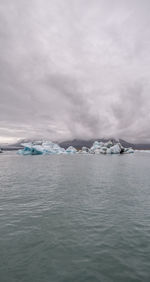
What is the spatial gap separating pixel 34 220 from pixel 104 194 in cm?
821

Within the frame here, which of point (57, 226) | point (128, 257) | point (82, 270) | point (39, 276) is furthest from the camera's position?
point (57, 226)

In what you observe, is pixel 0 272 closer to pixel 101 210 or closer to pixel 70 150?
pixel 101 210

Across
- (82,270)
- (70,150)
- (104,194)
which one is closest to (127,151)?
(70,150)

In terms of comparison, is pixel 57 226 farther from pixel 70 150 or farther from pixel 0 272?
pixel 70 150

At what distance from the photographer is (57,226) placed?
8656 mm

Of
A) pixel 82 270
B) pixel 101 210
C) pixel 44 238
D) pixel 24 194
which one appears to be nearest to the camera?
pixel 82 270

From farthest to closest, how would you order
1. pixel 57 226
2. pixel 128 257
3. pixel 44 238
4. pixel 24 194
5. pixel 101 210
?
pixel 24 194
pixel 101 210
pixel 57 226
pixel 44 238
pixel 128 257

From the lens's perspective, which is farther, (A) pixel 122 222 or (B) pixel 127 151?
(B) pixel 127 151

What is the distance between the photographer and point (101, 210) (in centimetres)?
1095

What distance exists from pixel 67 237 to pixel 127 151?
160422 millimetres

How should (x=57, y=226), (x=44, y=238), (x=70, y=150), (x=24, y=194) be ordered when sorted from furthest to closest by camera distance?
(x=70, y=150), (x=24, y=194), (x=57, y=226), (x=44, y=238)

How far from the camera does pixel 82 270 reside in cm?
539

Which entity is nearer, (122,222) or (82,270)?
(82,270)

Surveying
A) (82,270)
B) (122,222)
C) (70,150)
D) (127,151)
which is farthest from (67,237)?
(127,151)
